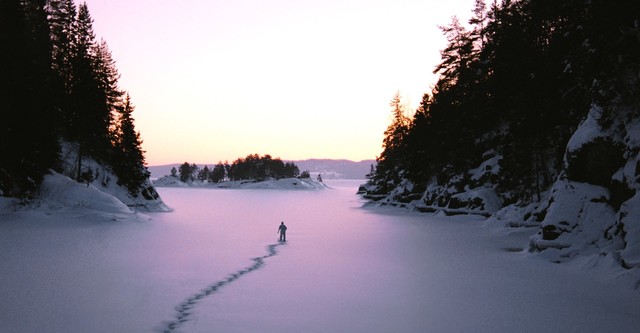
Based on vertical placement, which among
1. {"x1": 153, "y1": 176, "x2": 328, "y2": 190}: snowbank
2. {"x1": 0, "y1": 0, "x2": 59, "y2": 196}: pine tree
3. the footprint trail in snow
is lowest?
the footprint trail in snow

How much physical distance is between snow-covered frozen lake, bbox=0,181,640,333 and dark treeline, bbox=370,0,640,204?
7.11 meters

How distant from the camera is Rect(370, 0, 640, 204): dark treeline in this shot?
13.6m

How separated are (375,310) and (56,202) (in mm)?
24870

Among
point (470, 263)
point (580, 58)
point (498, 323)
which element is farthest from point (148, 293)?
point (580, 58)

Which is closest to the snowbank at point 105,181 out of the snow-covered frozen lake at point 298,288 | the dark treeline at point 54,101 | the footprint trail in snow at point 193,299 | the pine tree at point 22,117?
the dark treeline at point 54,101

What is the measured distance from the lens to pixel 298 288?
9695 millimetres

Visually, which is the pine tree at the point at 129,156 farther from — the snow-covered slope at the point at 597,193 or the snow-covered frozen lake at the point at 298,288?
the snow-covered slope at the point at 597,193

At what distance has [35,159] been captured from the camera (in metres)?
25.8

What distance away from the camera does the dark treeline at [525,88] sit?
13641 millimetres

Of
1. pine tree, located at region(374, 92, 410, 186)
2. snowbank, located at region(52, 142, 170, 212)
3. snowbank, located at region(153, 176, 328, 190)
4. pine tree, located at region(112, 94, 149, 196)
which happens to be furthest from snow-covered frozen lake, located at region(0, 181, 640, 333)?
snowbank, located at region(153, 176, 328, 190)

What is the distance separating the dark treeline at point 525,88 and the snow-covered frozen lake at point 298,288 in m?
7.11

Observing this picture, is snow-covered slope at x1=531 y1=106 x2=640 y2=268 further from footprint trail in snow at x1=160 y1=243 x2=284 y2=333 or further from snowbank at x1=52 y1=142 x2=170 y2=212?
snowbank at x1=52 y1=142 x2=170 y2=212

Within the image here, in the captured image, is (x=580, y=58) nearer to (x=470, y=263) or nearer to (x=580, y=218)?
(x=580, y=218)

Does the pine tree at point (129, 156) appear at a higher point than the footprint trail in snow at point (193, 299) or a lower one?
higher
